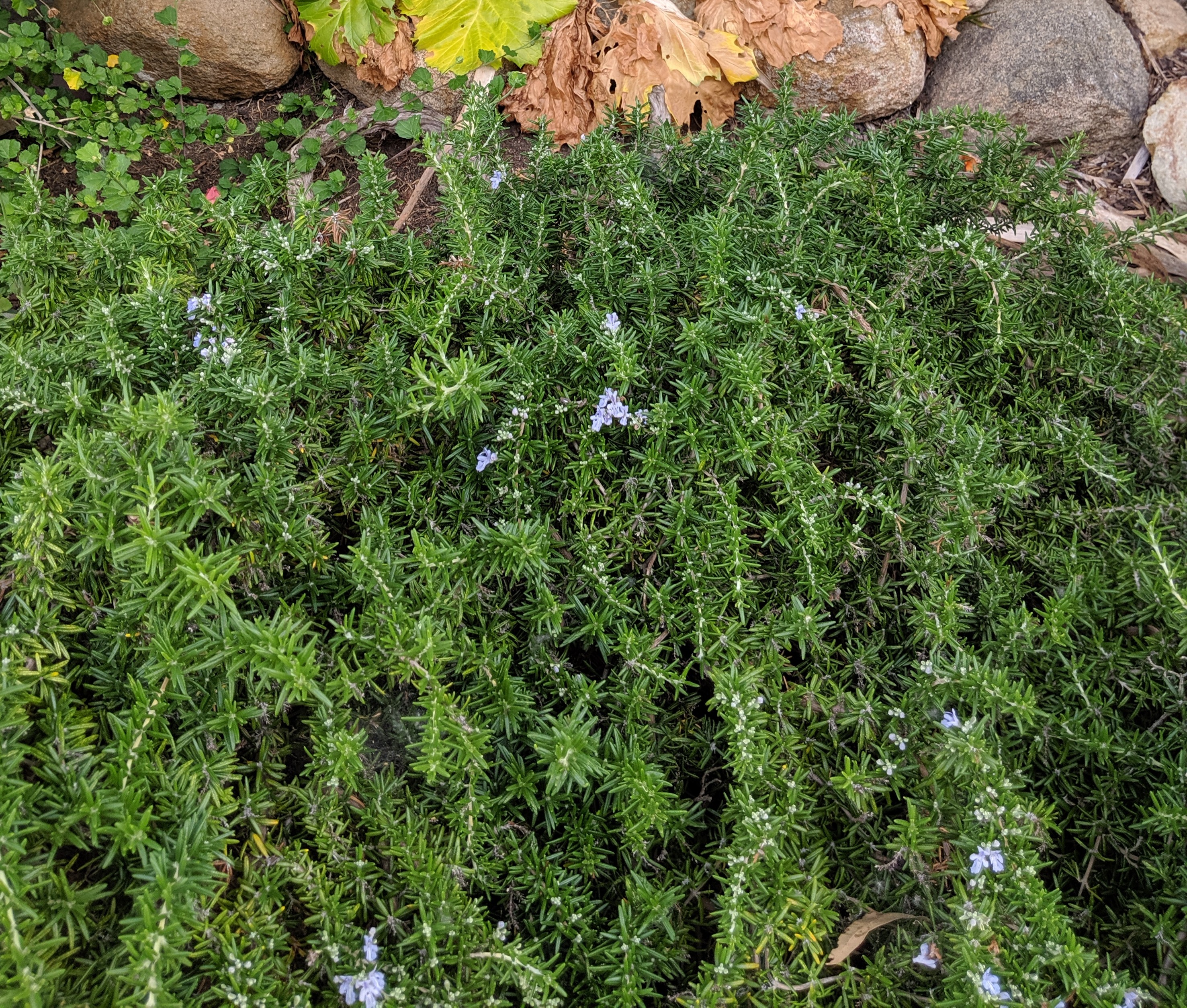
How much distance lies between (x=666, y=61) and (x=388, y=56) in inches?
57.2

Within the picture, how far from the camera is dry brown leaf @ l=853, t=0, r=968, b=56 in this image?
3.92 m

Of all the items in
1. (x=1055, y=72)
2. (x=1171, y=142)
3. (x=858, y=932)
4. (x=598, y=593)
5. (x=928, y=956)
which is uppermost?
(x=1055, y=72)

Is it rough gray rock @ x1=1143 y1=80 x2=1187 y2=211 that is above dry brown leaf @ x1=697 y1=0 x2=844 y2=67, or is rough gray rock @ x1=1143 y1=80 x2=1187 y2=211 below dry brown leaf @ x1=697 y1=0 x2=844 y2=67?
below

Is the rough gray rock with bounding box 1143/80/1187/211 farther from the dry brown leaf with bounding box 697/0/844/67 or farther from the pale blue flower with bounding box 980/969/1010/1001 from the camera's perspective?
the pale blue flower with bounding box 980/969/1010/1001

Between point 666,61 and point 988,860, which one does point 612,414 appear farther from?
point 666,61

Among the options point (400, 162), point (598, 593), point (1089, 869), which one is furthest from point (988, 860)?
point (400, 162)

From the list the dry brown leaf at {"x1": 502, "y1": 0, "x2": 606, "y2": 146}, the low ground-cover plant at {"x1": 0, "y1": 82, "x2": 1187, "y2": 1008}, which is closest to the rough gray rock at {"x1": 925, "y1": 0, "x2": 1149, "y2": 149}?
the low ground-cover plant at {"x1": 0, "y1": 82, "x2": 1187, "y2": 1008}

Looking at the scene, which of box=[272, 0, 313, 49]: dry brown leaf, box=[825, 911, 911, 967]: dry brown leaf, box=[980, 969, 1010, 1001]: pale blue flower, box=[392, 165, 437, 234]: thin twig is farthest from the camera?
box=[272, 0, 313, 49]: dry brown leaf

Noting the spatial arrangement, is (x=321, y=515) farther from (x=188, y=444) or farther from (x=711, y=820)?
(x=711, y=820)

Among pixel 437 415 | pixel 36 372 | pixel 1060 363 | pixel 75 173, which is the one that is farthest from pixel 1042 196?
pixel 75 173

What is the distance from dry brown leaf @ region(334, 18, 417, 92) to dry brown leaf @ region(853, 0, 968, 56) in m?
2.31

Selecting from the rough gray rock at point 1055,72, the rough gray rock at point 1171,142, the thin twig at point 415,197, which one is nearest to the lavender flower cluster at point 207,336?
the thin twig at point 415,197

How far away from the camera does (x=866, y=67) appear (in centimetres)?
392

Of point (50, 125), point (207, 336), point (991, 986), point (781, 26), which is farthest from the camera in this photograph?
point (781, 26)
